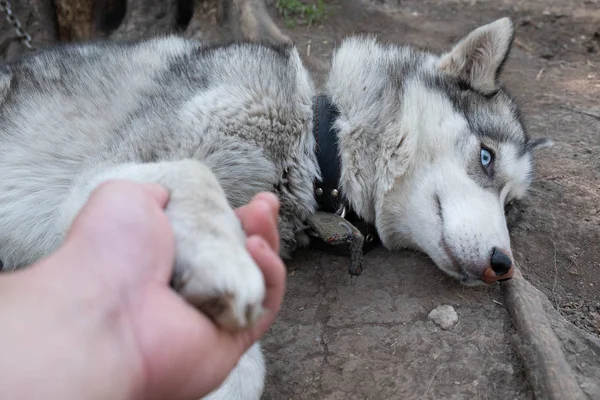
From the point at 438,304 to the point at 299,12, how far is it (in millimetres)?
4714

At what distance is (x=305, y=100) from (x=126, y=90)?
97 cm

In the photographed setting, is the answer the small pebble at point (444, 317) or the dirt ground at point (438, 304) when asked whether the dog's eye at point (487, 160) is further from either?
the small pebble at point (444, 317)

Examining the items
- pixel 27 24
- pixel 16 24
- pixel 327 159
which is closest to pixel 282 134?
pixel 327 159


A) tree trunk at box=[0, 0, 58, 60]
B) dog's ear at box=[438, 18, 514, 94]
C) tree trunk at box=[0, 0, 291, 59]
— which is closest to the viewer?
dog's ear at box=[438, 18, 514, 94]

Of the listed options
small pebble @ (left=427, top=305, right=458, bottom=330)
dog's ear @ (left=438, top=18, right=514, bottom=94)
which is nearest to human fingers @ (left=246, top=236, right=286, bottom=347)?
small pebble @ (left=427, top=305, right=458, bottom=330)

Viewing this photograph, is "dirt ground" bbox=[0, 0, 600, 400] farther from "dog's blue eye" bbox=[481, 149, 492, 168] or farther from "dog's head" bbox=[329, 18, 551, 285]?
"dog's blue eye" bbox=[481, 149, 492, 168]

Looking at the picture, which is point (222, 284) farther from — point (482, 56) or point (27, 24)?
point (27, 24)

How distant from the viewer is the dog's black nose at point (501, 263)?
2.35 meters

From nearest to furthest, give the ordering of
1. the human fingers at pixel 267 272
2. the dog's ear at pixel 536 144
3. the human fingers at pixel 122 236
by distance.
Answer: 1. the human fingers at pixel 122 236
2. the human fingers at pixel 267 272
3. the dog's ear at pixel 536 144

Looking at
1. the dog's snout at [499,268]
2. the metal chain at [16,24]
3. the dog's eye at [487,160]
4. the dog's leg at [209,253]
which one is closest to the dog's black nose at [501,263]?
the dog's snout at [499,268]

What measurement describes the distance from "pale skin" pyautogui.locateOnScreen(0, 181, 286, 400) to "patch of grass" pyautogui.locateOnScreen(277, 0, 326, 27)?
518 cm

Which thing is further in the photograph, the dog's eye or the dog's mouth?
the dog's eye

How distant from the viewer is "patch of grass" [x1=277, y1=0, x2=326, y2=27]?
606 cm

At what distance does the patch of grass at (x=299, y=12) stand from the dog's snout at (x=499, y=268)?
14.4ft
